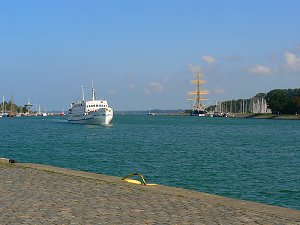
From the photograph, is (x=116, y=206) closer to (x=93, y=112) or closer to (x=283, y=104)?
(x=93, y=112)

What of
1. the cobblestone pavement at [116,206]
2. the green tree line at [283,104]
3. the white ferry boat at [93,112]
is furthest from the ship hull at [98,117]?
the cobblestone pavement at [116,206]

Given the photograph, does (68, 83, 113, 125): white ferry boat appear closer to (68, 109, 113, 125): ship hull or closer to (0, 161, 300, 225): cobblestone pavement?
(68, 109, 113, 125): ship hull

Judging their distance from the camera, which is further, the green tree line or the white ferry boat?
the green tree line

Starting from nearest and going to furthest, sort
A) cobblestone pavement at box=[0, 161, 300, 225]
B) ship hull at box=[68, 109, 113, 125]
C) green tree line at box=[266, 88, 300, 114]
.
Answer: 1. cobblestone pavement at box=[0, 161, 300, 225]
2. ship hull at box=[68, 109, 113, 125]
3. green tree line at box=[266, 88, 300, 114]

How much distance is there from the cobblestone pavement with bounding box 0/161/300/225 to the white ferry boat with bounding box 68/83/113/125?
93.0 m

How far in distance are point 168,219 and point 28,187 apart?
5.23m

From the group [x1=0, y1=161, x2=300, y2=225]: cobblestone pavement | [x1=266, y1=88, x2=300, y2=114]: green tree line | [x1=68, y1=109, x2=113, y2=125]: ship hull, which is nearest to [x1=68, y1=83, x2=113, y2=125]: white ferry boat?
[x1=68, y1=109, x2=113, y2=125]: ship hull

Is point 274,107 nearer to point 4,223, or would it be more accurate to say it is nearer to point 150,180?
point 150,180

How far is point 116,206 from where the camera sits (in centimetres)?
1052

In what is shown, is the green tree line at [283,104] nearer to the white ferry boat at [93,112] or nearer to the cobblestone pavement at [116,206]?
the white ferry boat at [93,112]

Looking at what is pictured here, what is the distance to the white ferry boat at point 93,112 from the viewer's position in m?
107

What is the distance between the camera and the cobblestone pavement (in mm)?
9164

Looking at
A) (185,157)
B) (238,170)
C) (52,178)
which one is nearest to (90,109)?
(185,157)

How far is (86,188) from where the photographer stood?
1312 cm
